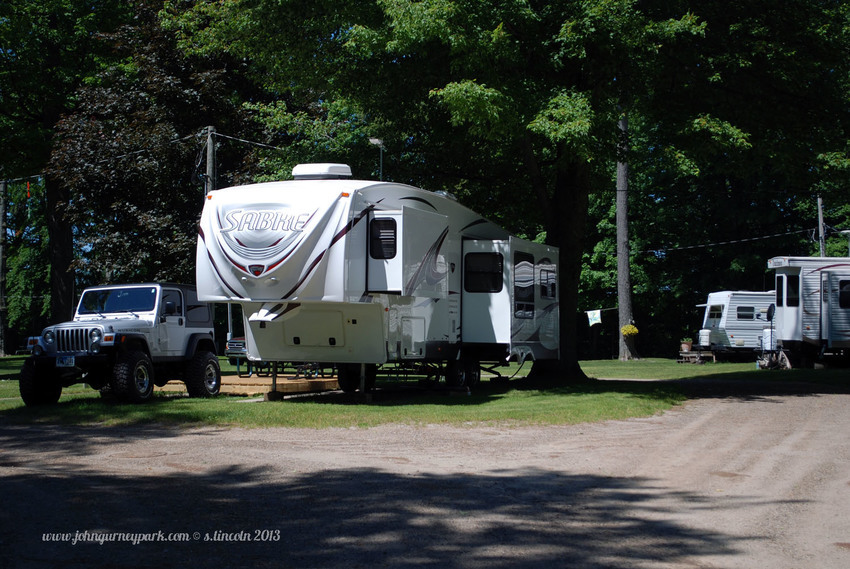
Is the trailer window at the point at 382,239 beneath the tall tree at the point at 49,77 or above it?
beneath

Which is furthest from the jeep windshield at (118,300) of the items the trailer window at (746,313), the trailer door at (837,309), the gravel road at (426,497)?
the trailer window at (746,313)

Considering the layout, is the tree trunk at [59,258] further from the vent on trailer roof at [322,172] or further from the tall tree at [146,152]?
the vent on trailer roof at [322,172]

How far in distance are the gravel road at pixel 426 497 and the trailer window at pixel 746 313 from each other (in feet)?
78.2

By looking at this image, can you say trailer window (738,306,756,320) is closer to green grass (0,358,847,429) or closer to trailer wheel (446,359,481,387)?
green grass (0,358,847,429)

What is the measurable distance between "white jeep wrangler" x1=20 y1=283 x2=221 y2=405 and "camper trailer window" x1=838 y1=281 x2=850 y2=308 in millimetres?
17727

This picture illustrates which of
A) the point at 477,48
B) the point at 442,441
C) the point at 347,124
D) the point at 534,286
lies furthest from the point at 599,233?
the point at 442,441

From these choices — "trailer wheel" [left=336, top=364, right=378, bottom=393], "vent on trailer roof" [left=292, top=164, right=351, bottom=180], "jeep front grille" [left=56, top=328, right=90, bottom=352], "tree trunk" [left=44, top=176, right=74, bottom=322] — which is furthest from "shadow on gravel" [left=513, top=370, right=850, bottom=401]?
"tree trunk" [left=44, top=176, right=74, bottom=322]

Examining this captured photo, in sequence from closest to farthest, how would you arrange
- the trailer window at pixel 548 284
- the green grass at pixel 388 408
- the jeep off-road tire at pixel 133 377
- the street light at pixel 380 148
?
the green grass at pixel 388 408 → the jeep off-road tire at pixel 133 377 → the trailer window at pixel 548 284 → the street light at pixel 380 148

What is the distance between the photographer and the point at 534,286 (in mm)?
17266

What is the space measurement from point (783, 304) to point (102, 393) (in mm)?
19346

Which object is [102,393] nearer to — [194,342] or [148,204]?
[194,342]

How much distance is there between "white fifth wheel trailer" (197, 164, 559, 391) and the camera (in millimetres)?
13477

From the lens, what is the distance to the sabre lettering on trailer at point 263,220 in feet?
44.3

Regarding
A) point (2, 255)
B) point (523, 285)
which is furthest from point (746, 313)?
point (2, 255)
